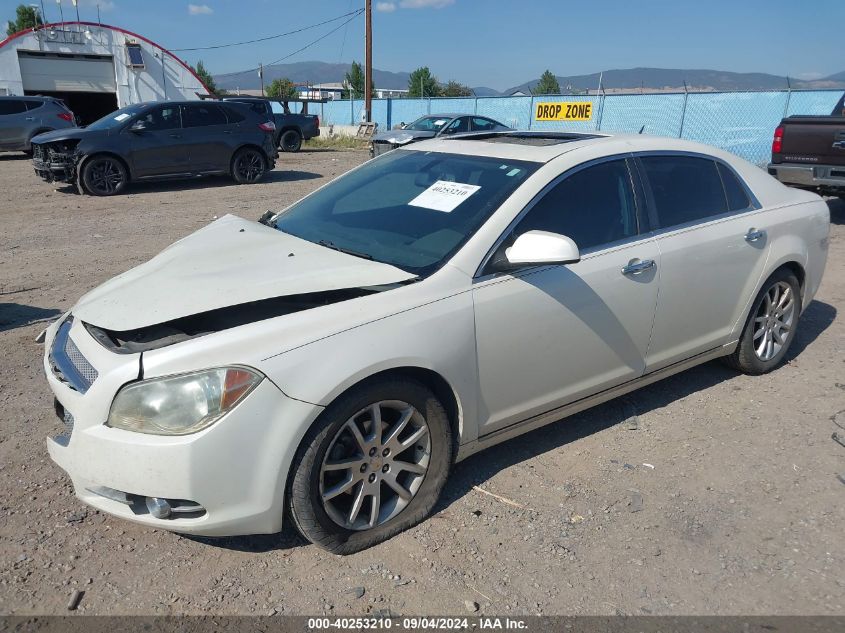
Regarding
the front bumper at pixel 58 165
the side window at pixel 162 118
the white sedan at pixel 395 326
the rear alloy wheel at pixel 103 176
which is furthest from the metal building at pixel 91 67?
the white sedan at pixel 395 326

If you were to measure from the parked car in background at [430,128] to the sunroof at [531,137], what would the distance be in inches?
555

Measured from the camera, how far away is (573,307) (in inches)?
131

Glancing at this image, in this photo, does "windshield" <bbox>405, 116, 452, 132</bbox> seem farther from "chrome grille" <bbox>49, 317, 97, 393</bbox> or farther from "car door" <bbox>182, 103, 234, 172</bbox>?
"chrome grille" <bbox>49, 317, 97, 393</bbox>

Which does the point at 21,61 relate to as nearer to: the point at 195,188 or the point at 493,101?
the point at 493,101

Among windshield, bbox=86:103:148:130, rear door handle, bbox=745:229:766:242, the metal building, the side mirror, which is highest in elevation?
the metal building

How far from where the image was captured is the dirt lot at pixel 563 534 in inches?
103

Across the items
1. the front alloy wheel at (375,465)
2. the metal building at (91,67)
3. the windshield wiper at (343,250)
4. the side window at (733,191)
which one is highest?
the metal building at (91,67)

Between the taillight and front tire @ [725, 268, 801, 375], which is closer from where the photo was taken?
front tire @ [725, 268, 801, 375]

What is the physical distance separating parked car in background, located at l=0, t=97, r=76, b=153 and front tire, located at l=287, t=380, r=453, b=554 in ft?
65.9

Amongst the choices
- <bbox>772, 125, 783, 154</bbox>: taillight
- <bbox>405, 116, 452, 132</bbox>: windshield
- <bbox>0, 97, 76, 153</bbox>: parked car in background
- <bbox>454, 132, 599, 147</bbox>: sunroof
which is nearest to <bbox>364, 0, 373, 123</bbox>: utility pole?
<bbox>405, 116, 452, 132</bbox>: windshield

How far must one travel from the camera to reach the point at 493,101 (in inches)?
1065

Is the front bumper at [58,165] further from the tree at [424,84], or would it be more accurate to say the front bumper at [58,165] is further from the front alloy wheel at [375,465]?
the tree at [424,84]

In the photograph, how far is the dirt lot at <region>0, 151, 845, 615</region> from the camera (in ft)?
8.61

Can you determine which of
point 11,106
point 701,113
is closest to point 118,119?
point 11,106
